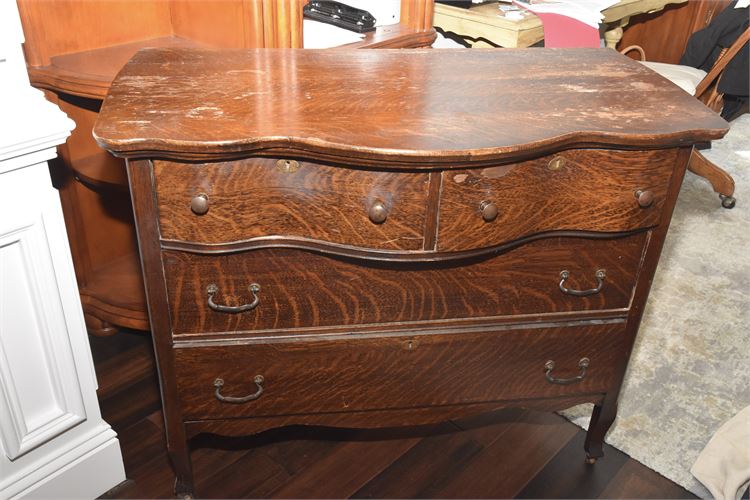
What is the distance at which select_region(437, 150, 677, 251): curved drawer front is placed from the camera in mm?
1491

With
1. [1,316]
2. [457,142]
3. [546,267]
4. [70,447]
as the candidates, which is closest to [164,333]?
Result: [1,316]

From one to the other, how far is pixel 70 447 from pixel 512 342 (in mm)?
1151

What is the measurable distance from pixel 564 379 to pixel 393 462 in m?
0.56

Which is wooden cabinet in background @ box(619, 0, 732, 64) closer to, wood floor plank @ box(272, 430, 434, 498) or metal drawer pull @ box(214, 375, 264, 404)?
wood floor plank @ box(272, 430, 434, 498)

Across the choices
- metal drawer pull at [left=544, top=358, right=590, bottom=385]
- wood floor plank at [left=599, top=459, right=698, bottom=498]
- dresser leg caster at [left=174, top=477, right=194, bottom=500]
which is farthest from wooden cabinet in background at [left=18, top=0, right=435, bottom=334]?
wood floor plank at [left=599, top=459, right=698, bottom=498]

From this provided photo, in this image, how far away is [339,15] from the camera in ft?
7.43

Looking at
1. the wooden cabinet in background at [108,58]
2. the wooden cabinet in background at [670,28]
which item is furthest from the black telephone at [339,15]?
the wooden cabinet in background at [670,28]

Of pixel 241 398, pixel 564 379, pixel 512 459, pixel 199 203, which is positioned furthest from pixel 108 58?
pixel 512 459

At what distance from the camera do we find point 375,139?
4.59 ft

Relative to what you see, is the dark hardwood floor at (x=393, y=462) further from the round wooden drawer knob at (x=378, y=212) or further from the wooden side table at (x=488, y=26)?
the wooden side table at (x=488, y=26)

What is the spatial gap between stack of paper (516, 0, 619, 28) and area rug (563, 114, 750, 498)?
988 mm

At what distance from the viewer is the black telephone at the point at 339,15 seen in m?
2.25

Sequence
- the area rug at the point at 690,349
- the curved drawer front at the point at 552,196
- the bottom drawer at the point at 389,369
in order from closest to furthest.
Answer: the curved drawer front at the point at 552,196, the bottom drawer at the point at 389,369, the area rug at the point at 690,349

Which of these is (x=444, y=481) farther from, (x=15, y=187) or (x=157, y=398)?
(x=15, y=187)
